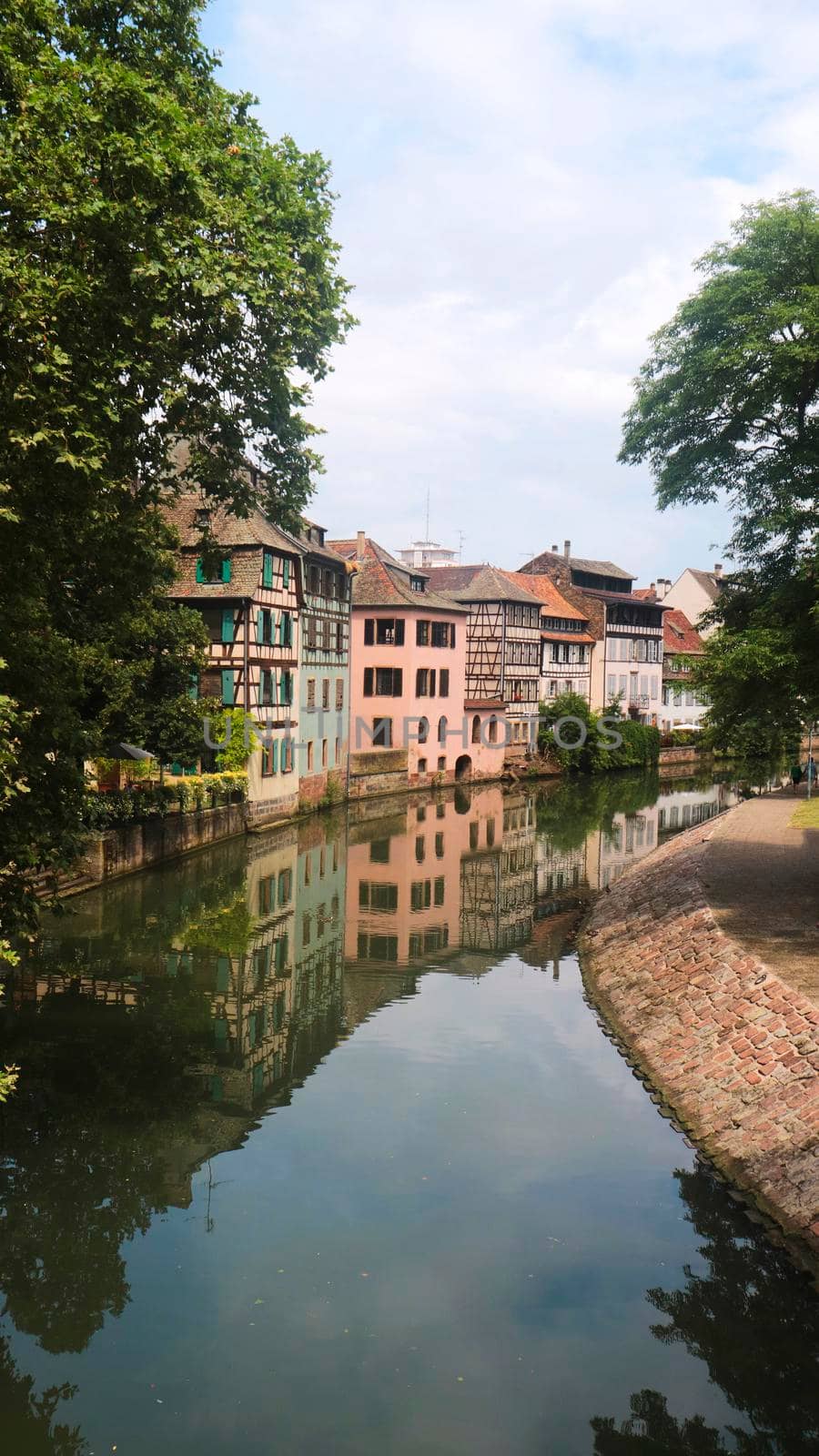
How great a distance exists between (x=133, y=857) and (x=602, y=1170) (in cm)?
1773

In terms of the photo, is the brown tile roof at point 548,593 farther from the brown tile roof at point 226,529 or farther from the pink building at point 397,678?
the brown tile roof at point 226,529

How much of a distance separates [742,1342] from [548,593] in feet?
199

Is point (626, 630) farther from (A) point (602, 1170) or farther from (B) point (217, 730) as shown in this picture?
(A) point (602, 1170)

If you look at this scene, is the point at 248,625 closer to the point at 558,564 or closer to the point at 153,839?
the point at 153,839

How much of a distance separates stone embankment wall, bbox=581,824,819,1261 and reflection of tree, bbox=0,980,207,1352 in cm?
589

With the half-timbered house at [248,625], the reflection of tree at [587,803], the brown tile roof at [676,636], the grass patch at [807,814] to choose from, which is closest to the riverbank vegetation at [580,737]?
the reflection of tree at [587,803]

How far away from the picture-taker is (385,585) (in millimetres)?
Result: 50812

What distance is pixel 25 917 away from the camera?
10242mm

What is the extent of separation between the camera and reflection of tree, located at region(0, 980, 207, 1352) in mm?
9852

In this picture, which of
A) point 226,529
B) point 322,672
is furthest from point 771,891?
point 322,672

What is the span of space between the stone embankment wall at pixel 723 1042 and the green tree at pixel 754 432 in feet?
12.8

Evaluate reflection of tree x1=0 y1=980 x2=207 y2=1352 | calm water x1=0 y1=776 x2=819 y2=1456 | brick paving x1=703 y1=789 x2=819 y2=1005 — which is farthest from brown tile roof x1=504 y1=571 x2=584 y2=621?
reflection of tree x1=0 y1=980 x2=207 y2=1352

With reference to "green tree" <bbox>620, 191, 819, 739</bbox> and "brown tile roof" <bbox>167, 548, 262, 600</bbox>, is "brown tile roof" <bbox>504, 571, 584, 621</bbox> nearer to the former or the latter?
"brown tile roof" <bbox>167, 548, 262, 600</bbox>

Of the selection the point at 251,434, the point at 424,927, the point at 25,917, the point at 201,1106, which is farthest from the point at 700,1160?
the point at 424,927
